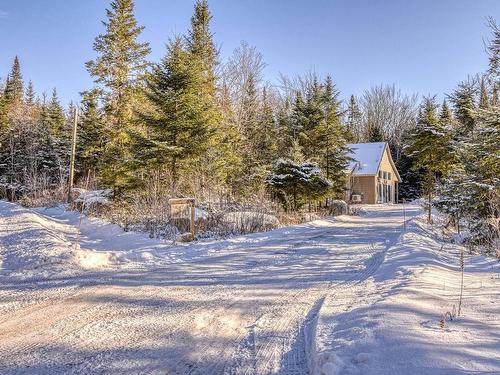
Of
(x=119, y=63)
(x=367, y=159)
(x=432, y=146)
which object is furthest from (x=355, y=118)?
(x=119, y=63)

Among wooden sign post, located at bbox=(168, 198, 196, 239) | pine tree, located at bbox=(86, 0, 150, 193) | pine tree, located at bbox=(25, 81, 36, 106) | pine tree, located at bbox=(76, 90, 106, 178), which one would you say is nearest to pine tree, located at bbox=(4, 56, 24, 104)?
pine tree, located at bbox=(25, 81, 36, 106)

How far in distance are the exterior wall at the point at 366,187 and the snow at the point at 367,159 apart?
777mm

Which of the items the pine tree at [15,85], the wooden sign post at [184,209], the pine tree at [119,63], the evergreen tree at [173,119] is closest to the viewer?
the wooden sign post at [184,209]

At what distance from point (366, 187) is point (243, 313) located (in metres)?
39.0

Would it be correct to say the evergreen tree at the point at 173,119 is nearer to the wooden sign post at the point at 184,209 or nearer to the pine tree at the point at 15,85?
the wooden sign post at the point at 184,209

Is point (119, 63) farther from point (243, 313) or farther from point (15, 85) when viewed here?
point (15, 85)

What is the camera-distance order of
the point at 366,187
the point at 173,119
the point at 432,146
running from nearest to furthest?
the point at 173,119 < the point at 432,146 < the point at 366,187

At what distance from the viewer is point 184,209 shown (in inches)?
474

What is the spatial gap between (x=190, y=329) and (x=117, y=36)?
80.3 ft

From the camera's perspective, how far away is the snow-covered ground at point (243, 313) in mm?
2971

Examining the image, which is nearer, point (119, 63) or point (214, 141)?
point (214, 141)

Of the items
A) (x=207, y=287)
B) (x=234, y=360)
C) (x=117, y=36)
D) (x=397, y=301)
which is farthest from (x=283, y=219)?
(x=117, y=36)

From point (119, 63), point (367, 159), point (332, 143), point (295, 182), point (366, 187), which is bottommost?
point (295, 182)

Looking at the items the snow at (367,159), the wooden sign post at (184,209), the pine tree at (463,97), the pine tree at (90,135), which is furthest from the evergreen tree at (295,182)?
the snow at (367,159)
